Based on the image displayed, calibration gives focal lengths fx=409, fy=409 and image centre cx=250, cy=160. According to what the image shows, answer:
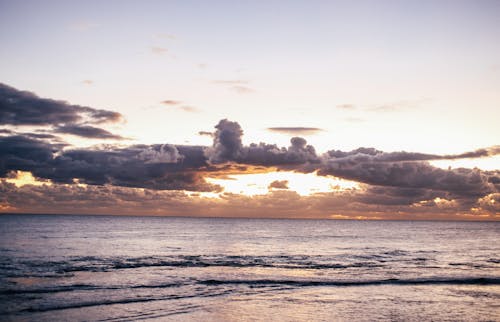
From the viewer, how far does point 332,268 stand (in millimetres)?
43500

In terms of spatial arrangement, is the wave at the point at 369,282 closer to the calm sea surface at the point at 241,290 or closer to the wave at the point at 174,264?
the calm sea surface at the point at 241,290

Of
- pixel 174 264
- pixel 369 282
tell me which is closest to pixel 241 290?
pixel 369 282

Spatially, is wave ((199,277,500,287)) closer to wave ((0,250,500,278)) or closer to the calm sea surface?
the calm sea surface

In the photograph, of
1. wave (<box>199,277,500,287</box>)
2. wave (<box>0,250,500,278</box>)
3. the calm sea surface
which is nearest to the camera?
the calm sea surface

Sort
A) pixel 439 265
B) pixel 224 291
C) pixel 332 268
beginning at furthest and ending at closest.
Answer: pixel 439 265 → pixel 332 268 → pixel 224 291

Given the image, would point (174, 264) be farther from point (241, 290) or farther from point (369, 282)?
point (369, 282)

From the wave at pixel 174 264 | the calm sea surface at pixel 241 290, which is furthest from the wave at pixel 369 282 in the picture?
the wave at pixel 174 264

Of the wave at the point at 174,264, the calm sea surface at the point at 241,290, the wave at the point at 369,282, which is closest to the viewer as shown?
the calm sea surface at the point at 241,290

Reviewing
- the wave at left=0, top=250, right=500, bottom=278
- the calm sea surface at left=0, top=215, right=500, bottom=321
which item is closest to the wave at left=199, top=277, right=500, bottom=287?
the calm sea surface at left=0, top=215, right=500, bottom=321

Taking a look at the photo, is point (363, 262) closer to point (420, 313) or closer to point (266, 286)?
point (266, 286)

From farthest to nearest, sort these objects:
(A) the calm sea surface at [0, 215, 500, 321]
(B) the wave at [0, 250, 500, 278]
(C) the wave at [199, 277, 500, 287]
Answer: (B) the wave at [0, 250, 500, 278] → (C) the wave at [199, 277, 500, 287] → (A) the calm sea surface at [0, 215, 500, 321]

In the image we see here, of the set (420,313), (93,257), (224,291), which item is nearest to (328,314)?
(420,313)

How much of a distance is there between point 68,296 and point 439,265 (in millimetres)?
39407

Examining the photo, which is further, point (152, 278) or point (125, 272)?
point (125, 272)
